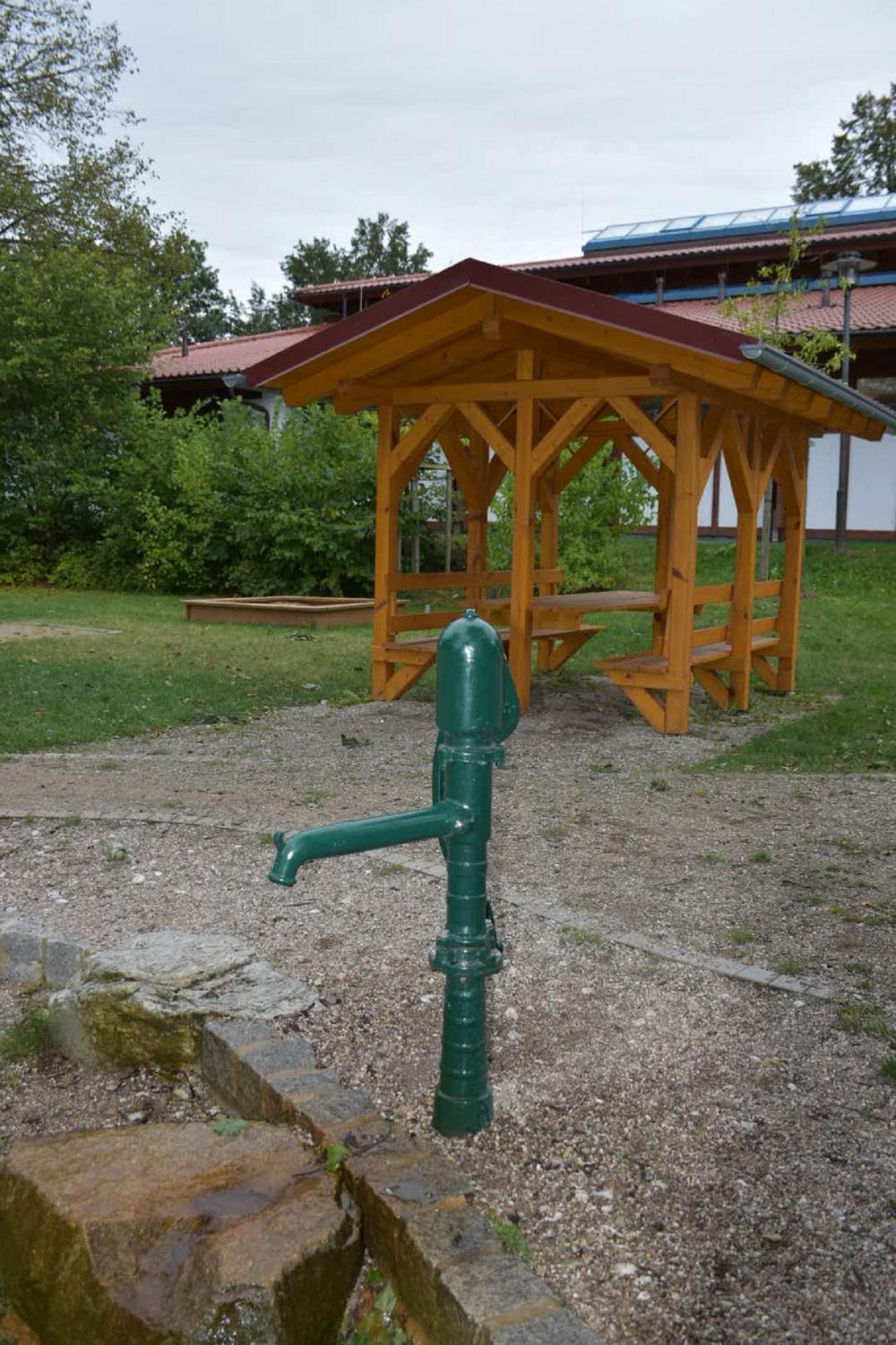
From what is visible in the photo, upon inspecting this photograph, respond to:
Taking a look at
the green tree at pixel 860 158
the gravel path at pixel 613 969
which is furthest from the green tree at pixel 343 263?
the gravel path at pixel 613 969

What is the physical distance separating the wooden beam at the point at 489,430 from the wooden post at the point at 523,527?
7 centimetres

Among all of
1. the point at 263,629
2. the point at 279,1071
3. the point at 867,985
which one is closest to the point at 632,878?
the point at 867,985

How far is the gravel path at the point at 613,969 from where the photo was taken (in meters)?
2.44

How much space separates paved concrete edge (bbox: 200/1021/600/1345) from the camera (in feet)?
7.06

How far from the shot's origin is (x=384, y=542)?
378 inches

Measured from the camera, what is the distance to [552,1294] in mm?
2201

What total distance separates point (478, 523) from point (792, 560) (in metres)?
2.66

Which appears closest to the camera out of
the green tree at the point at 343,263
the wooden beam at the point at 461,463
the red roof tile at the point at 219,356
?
the wooden beam at the point at 461,463

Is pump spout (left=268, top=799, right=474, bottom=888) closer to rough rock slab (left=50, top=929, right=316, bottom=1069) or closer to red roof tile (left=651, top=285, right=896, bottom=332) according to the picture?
rough rock slab (left=50, top=929, right=316, bottom=1069)

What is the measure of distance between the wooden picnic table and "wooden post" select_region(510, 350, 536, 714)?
0.44 feet

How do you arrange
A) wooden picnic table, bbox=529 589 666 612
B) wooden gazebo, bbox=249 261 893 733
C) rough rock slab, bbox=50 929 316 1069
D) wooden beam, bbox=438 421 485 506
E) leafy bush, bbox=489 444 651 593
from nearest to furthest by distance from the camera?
rough rock slab, bbox=50 929 316 1069 < wooden gazebo, bbox=249 261 893 733 < wooden picnic table, bbox=529 589 666 612 < wooden beam, bbox=438 421 485 506 < leafy bush, bbox=489 444 651 593

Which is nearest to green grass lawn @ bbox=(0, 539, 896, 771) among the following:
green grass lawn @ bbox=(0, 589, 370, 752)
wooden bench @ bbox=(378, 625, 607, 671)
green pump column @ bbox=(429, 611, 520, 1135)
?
green grass lawn @ bbox=(0, 589, 370, 752)

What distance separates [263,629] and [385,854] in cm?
972

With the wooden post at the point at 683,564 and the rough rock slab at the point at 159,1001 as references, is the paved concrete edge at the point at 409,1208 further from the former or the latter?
the wooden post at the point at 683,564
